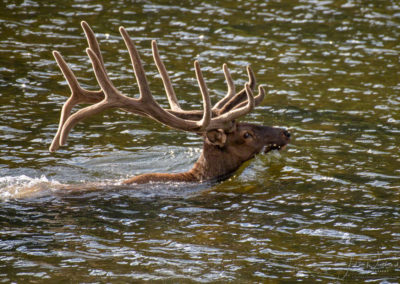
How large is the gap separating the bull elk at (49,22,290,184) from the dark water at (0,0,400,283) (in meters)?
0.26

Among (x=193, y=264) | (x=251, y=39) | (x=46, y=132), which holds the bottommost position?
(x=193, y=264)

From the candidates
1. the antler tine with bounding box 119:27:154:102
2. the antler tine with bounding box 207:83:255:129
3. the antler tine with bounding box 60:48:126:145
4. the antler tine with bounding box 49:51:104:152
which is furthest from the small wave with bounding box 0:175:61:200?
the antler tine with bounding box 207:83:255:129

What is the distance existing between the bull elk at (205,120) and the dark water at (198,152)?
0.86 feet

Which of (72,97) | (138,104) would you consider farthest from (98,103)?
(138,104)

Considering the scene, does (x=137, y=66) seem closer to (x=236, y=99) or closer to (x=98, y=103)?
(x=98, y=103)

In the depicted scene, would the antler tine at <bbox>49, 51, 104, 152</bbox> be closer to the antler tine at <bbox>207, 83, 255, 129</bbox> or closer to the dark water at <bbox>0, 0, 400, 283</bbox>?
the dark water at <bbox>0, 0, 400, 283</bbox>

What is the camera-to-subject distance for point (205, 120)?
8.90m

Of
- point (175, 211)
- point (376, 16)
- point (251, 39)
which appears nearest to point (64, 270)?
point (175, 211)

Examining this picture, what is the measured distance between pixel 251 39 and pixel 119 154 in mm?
5871

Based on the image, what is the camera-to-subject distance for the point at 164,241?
25.0 ft

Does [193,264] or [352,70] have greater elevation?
[352,70]

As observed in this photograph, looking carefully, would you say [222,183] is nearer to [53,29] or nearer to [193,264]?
[193,264]

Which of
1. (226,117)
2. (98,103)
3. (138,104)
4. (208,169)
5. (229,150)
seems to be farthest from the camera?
(208,169)

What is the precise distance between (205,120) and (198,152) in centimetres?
203
